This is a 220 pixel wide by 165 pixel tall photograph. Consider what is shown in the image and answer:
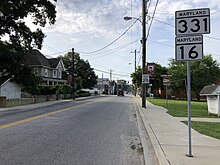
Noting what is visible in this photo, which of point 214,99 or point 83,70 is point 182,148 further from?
point 83,70

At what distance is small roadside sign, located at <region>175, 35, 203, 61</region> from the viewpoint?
23.9ft

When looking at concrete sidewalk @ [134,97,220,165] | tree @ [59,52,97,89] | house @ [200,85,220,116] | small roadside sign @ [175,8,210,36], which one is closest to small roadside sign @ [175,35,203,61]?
small roadside sign @ [175,8,210,36]

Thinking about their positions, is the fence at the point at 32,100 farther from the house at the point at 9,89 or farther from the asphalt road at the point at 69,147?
the asphalt road at the point at 69,147

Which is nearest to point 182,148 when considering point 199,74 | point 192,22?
point 192,22

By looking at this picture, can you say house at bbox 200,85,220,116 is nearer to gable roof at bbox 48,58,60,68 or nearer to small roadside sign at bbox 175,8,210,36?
small roadside sign at bbox 175,8,210,36

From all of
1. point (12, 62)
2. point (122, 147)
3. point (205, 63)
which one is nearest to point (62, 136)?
point (122, 147)

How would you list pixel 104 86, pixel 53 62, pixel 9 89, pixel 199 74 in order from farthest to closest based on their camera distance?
pixel 104 86 < pixel 53 62 < pixel 199 74 < pixel 9 89

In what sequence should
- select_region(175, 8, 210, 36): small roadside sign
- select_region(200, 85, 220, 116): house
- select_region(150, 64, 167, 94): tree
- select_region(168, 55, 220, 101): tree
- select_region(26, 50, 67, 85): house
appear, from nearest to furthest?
select_region(175, 8, 210, 36): small roadside sign, select_region(200, 85, 220, 116): house, select_region(168, 55, 220, 101): tree, select_region(26, 50, 67, 85): house, select_region(150, 64, 167, 94): tree

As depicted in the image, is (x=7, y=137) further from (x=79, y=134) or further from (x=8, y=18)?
(x=8, y=18)

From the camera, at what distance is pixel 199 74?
56.2 meters

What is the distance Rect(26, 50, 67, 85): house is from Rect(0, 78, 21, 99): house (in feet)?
37.7

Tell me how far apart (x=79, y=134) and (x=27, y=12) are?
25.4 metres

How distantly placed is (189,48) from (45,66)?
5561 centimetres

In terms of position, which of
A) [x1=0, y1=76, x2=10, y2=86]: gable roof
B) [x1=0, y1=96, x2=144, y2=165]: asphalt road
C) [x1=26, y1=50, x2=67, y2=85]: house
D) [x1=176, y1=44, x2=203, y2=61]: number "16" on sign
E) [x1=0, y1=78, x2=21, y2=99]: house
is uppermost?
[x1=26, y1=50, x2=67, y2=85]: house
